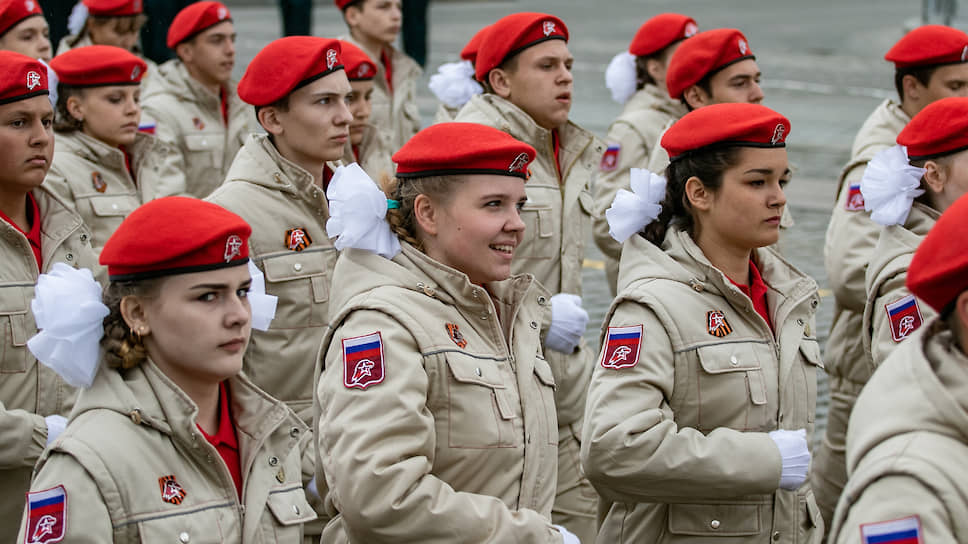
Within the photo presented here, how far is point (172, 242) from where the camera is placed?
3.72 meters

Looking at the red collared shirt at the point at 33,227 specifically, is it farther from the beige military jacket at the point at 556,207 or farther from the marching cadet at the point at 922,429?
the marching cadet at the point at 922,429

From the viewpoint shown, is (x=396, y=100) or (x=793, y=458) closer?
(x=793, y=458)

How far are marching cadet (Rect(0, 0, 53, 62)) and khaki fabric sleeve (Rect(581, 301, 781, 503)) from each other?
20.0 ft

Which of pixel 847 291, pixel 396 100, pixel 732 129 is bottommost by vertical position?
pixel 396 100

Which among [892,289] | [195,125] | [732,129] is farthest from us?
[195,125]

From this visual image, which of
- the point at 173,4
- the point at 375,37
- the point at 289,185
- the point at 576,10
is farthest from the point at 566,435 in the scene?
the point at 576,10

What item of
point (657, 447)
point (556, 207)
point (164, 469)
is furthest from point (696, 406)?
point (556, 207)

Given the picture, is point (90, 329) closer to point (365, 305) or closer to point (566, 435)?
point (365, 305)

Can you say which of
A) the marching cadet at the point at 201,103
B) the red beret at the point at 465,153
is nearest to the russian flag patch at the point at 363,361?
the red beret at the point at 465,153

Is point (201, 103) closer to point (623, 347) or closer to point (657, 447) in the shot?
point (623, 347)

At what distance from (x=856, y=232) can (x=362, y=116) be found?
311 centimetres

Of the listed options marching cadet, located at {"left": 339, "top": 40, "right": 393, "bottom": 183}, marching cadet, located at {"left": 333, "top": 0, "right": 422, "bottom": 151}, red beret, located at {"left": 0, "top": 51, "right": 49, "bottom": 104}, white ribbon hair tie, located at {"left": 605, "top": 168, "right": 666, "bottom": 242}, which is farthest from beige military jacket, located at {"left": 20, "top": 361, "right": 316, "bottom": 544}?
marching cadet, located at {"left": 333, "top": 0, "right": 422, "bottom": 151}

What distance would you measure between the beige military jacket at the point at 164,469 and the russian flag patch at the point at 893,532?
1.76 m

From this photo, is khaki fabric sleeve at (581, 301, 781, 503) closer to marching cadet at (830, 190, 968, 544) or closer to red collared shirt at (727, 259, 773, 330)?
red collared shirt at (727, 259, 773, 330)
